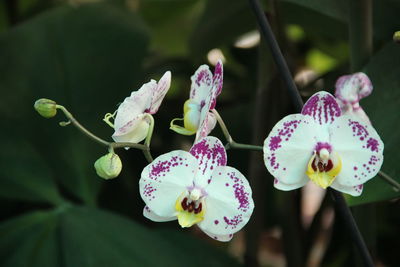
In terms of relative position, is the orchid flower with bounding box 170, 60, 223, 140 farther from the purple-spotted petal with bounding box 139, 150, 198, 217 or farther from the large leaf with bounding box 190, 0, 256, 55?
the large leaf with bounding box 190, 0, 256, 55

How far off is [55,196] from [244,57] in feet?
1.10

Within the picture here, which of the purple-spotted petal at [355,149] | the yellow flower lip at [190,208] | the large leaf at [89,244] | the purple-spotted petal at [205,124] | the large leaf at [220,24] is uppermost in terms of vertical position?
the purple-spotted petal at [205,124]

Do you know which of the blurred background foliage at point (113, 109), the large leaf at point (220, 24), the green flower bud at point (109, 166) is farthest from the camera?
the large leaf at point (220, 24)

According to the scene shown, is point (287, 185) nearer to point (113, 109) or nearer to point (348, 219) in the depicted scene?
point (348, 219)

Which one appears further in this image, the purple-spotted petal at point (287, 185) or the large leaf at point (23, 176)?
the large leaf at point (23, 176)

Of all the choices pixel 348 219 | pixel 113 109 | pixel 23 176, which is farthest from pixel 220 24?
pixel 348 219

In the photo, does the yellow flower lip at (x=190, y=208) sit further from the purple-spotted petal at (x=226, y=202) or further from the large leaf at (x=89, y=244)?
the large leaf at (x=89, y=244)

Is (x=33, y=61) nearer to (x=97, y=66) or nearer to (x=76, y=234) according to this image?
(x=97, y=66)

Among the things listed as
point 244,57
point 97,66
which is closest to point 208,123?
point 97,66

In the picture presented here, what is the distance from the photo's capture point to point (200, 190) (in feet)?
1.24

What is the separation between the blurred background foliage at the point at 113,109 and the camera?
1.85ft

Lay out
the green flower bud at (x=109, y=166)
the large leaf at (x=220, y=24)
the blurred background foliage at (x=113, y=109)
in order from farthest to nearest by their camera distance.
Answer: the large leaf at (x=220, y=24) < the blurred background foliage at (x=113, y=109) < the green flower bud at (x=109, y=166)

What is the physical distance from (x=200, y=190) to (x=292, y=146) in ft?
0.21

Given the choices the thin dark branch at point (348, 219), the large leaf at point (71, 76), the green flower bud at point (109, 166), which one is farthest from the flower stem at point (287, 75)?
the large leaf at point (71, 76)
